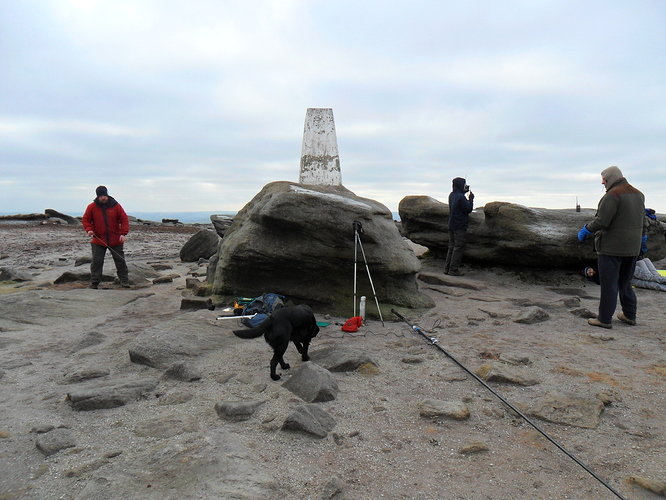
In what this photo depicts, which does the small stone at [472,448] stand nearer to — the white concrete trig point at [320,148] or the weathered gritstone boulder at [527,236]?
the white concrete trig point at [320,148]

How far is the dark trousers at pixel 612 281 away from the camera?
7.36 metres

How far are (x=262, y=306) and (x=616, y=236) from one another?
19.0 feet

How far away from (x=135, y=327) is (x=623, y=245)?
25.8 feet

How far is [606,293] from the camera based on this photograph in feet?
24.2

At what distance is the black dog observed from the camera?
5.26 metres

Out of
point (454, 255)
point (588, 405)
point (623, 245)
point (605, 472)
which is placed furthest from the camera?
point (454, 255)

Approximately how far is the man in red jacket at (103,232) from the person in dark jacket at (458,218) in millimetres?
8532

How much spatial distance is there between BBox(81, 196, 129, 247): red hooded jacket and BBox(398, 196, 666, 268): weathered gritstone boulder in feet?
28.3

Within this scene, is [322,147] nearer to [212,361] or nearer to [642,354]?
[212,361]

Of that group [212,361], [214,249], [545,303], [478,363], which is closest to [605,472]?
[478,363]

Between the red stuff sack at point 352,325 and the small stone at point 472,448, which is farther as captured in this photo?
the red stuff sack at point 352,325

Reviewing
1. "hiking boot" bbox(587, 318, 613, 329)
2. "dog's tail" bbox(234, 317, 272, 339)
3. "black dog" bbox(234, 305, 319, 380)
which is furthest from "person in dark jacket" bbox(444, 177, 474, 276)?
"dog's tail" bbox(234, 317, 272, 339)

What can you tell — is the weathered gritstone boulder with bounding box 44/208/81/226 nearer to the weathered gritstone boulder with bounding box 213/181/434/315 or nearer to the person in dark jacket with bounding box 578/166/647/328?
the weathered gritstone boulder with bounding box 213/181/434/315

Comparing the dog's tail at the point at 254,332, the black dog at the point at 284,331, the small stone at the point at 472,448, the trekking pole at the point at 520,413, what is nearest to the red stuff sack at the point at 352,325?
the trekking pole at the point at 520,413
